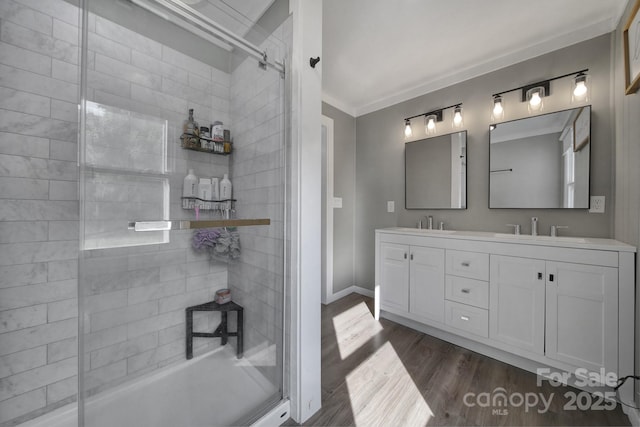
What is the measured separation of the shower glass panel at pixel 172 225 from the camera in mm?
961

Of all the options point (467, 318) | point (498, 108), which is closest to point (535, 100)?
point (498, 108)

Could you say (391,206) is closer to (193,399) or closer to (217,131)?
(217,131)

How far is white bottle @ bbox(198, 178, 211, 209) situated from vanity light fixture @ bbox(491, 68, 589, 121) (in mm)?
2512

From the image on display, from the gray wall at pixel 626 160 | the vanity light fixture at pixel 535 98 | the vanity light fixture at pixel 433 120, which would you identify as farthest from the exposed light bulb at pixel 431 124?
the gray wall at pixel 626 160

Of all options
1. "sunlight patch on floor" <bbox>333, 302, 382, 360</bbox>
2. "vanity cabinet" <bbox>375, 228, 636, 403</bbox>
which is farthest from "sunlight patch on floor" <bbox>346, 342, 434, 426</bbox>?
"vanity cabinet" <bbox>375, 228, 636, 403</bbox>

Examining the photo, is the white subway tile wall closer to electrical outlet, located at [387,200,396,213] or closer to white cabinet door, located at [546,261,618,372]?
white cabinet door, located at [546,261,618,372]

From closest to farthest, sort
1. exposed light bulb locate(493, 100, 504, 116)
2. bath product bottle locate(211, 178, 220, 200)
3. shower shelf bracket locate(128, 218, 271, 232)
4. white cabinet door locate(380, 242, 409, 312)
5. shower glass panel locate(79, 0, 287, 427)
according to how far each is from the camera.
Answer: shower glass panel locate(79, 0, 287, 427) < shower shelf bracket locate(128, 218, 271, 232) < bath product bottle locate(211, 178, 220, 200) < exposed light bulb locate(493, 100, 504, 116) < white cabinet door locate(380, 242, 409, 312)

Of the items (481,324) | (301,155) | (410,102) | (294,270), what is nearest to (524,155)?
(410,102)

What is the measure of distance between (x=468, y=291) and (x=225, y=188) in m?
1.95

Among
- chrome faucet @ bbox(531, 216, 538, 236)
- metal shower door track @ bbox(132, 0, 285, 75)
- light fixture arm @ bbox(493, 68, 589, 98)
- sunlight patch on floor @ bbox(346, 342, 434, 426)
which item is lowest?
sunlight patch on floor @ bbox(346, 342, 434, 426)

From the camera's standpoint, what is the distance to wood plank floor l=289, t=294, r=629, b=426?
128 centimetres

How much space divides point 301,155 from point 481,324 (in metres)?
1.86

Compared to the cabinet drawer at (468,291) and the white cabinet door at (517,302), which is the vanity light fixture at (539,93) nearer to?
the white cabinet door at (517,302)

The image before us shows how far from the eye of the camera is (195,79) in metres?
1.28
